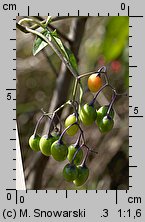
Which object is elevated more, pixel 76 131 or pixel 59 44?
pixel 59 44

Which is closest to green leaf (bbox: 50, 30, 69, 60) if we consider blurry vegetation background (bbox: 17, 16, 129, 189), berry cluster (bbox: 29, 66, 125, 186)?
berry cluster (bbox: 29, 66, 125, 186)

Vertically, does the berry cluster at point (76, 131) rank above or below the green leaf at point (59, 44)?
below

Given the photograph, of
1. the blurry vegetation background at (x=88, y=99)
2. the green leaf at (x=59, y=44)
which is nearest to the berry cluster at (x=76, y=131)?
the green leaf at (x=59, y=44)

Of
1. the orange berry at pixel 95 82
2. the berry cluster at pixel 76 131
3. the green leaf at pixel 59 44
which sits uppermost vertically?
the green leaf at pixel 59 44

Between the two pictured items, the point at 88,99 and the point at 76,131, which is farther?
the point at 88,99

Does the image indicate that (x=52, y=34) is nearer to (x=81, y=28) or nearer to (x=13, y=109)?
(x=13, y=109)

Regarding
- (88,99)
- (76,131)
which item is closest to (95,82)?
(76,131)

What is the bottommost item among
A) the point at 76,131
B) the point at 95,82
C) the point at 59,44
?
the point at 76,131

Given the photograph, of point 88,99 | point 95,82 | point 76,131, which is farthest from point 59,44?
point 88,99

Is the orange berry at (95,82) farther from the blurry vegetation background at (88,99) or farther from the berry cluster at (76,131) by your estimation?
the blurry vegetation background at (88,99)

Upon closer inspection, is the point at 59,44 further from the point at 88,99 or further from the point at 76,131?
the point at 88,99

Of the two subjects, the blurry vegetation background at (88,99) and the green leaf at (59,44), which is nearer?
the green leaf at (59,44)

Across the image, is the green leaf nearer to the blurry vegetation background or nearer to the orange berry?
the orange berry
